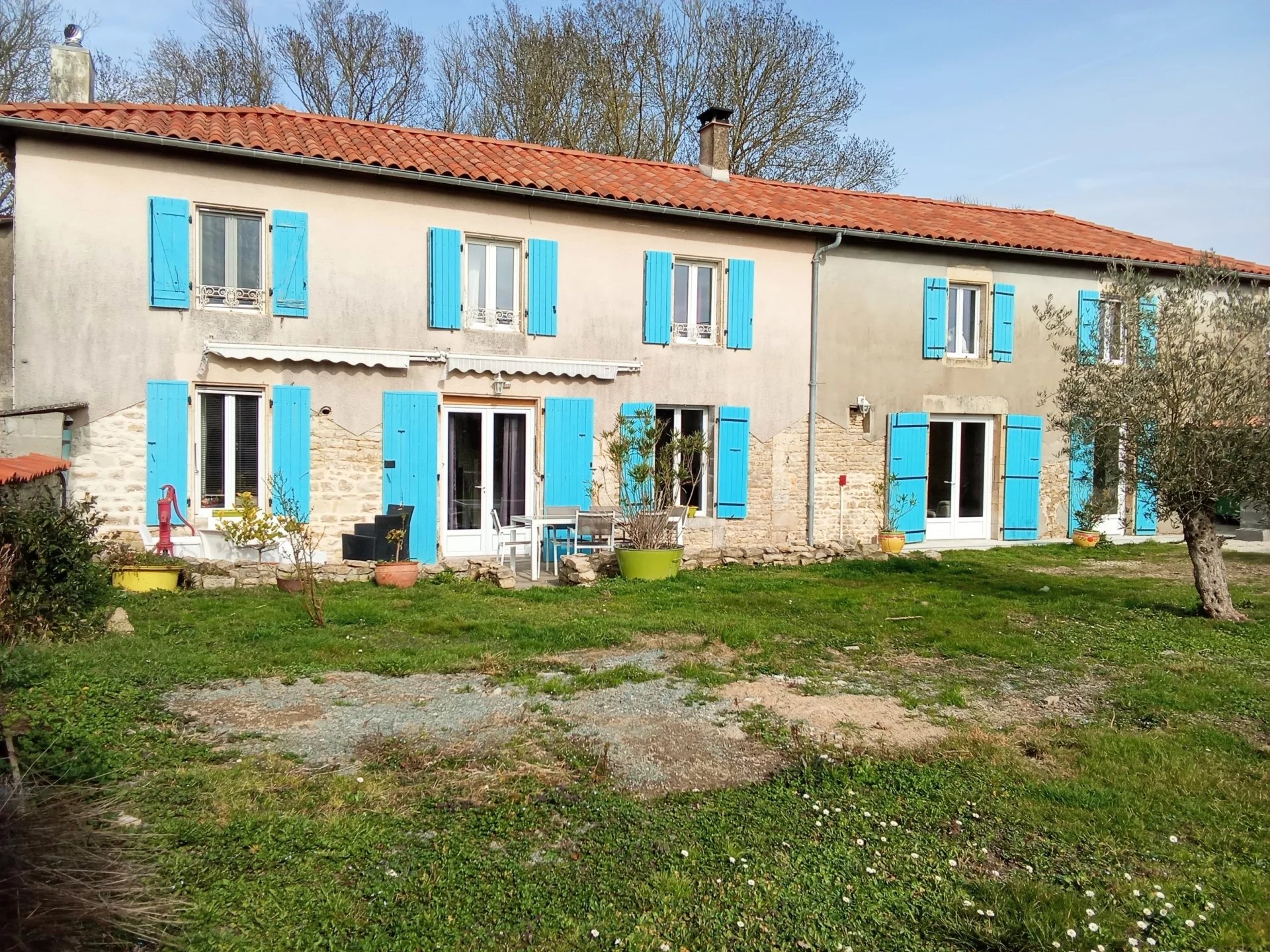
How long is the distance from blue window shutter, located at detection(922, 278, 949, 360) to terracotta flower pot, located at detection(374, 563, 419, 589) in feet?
28.1

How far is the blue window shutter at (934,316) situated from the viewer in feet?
45.9

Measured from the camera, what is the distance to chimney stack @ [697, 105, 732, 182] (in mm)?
14406

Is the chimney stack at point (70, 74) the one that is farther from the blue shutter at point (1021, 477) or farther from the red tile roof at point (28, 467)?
the blue shutter at point (1021, 477)

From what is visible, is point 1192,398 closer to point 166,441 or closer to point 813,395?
point 813,395

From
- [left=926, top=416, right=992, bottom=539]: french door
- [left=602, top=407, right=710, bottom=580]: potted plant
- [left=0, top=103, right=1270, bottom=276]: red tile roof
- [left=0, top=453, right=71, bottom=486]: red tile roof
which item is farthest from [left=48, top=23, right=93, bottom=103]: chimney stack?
[left=926, top=416, right=992, bottom=539]: french door

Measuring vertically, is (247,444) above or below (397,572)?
above

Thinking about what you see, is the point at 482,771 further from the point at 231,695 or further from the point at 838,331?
the point at 838,331

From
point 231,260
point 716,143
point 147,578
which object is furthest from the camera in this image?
point 716,143

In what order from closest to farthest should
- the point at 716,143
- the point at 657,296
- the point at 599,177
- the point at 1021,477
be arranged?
the point at 657,296, the point at 599,177, the point at 716,143, the point at 1021,477

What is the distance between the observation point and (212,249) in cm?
1025

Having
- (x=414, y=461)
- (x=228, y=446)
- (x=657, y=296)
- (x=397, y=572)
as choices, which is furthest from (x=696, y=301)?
(x=228, y=446)

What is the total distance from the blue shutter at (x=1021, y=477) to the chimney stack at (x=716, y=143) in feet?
19.6

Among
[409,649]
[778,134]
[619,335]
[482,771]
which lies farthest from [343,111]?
[482,771]

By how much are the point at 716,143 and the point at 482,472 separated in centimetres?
668
